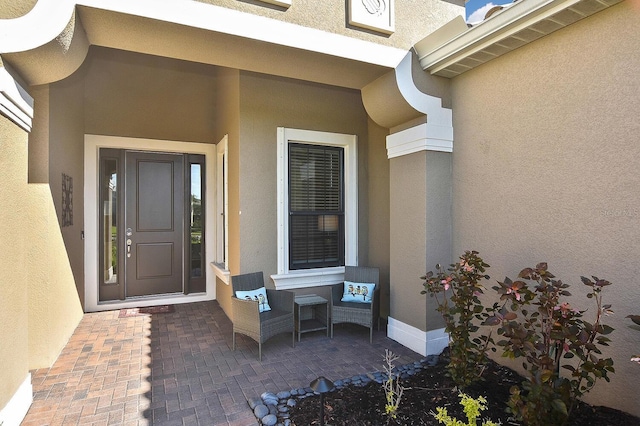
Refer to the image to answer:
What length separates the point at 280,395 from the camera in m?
3.03

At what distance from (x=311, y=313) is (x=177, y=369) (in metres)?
1.91

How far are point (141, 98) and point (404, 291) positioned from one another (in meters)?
5.12

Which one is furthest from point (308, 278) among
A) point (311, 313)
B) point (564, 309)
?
point (564, 309)

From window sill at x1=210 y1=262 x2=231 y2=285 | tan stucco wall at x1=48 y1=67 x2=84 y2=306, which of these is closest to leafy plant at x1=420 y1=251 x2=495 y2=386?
window sill at x1=210 y1=262 x2=231 y2=285

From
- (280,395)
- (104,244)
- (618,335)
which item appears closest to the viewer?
(618,335)

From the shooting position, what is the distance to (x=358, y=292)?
4594 millimetres

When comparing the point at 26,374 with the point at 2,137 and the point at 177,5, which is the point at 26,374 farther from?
the point at 177,5

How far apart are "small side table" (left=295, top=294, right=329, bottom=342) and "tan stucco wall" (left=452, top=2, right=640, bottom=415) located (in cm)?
196

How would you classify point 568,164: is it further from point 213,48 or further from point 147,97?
point 147,97

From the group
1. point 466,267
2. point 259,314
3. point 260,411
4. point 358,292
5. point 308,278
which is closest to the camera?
point 260,411

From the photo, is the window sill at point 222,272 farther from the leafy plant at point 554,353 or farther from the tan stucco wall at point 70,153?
the leafy plant at point 554,353

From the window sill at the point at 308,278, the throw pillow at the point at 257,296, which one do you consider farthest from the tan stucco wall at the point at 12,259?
the window sill at the point at 308,278

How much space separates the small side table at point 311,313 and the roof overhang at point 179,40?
2671mm

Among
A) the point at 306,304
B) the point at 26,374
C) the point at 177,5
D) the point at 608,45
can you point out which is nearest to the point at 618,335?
the point at 608,45
